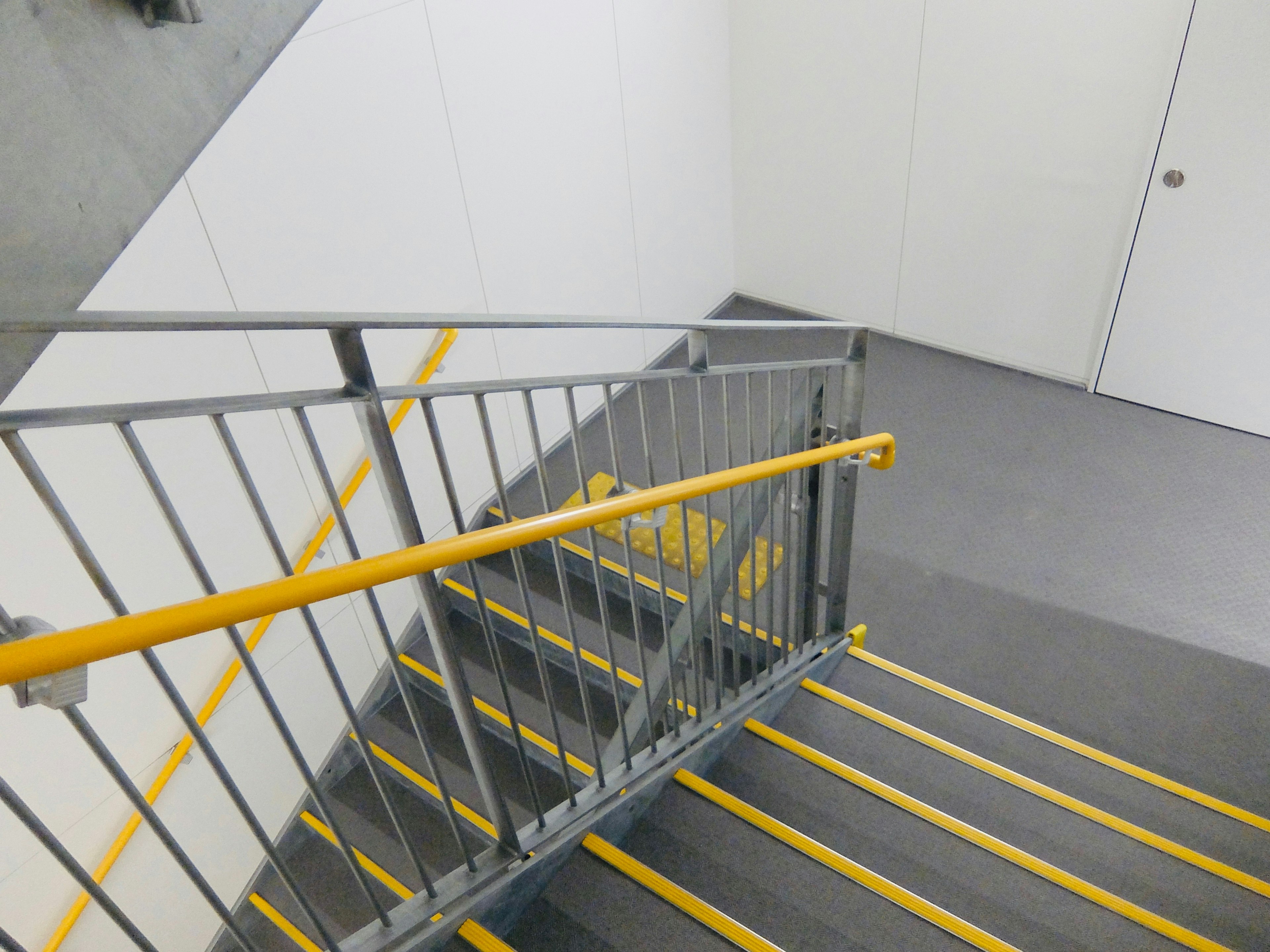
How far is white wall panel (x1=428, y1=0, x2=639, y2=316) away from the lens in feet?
9.62

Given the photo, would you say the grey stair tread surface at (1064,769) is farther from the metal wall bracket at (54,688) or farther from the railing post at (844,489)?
the metal wall bracket at (54,688)

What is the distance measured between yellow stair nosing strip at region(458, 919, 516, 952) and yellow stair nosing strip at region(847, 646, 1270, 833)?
1.57m

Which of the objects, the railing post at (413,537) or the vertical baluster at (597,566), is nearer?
the railing post at (413,537)

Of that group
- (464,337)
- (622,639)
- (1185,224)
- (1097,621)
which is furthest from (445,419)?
(1185,224)

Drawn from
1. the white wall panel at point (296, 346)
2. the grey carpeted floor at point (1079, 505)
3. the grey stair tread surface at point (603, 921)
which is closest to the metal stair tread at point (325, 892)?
the white wall panel at point (296, 346)

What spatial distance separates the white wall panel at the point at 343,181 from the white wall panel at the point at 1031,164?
2.35m

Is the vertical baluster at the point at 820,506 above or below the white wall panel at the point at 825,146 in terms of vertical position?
below

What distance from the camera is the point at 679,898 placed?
1641mm

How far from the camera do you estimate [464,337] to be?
10.2 ft

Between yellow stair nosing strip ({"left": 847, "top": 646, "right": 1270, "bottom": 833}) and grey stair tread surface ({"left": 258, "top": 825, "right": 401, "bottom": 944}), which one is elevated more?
yellow stair nosing strip ({"left": 847, "top": 646, "right": 1270, "bottom": 833})

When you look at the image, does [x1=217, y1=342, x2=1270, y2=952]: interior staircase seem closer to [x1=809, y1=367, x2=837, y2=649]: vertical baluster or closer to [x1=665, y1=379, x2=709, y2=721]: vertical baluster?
[x1=665, y1=379, x2=709, y2=721]: vertical baluster

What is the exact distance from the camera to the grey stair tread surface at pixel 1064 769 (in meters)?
2.14

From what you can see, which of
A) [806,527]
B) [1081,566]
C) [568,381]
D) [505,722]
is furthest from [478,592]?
[1081,566]

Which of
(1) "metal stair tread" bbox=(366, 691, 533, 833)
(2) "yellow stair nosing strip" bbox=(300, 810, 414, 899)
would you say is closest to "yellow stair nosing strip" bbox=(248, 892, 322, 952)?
(2) "yellow stair nosing strip" bbox=(300, 810, 414, 899)
